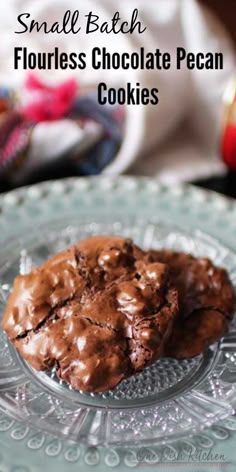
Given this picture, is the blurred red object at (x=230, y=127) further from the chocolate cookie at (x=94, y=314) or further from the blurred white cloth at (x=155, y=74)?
Answer: the chocolate cookie at (x=94, y=314)

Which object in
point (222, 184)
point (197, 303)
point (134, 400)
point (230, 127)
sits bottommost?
point (134, 400)

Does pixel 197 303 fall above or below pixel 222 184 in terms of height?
below

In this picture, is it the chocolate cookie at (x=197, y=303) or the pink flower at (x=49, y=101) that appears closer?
the chocolate cookie at (x=197, y=303)

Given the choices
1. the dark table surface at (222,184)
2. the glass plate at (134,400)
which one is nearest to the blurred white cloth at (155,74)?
the dark table surface at (222,184)

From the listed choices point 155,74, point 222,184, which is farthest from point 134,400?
point 155,74

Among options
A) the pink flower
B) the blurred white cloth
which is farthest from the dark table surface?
the pink flower

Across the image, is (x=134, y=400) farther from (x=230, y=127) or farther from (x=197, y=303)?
(x=230, y=127)

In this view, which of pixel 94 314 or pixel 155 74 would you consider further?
pixel 155 74
